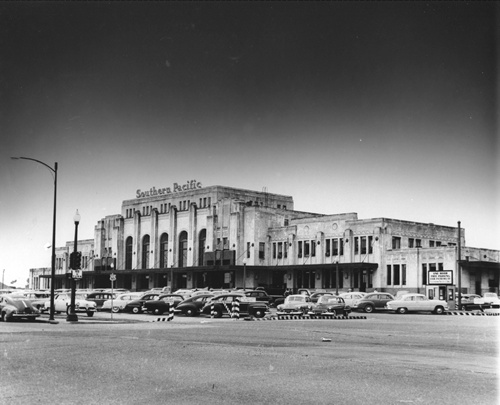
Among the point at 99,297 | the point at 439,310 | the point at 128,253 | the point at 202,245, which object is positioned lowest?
the point at 439,310

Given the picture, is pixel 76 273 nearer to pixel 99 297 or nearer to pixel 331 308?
pixel 331 308

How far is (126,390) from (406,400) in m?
4.51

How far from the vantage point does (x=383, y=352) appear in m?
17.8

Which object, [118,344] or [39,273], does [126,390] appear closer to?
[118,344]

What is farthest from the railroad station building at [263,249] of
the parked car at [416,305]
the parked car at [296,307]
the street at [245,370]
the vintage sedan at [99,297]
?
the street at [245,370]

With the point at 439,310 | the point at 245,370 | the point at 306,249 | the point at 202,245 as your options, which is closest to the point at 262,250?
the point at 306,249

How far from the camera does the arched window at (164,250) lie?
9975 cm

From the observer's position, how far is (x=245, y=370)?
13828mm

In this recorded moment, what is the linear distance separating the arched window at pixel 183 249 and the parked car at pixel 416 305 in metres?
49.0

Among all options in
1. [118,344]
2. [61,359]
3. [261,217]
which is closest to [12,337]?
[118,344]

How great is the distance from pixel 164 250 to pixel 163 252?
0.32 m

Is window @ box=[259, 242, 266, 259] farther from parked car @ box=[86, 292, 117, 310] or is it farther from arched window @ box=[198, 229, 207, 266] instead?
parked car @ box=[86, 292, 117, 310]

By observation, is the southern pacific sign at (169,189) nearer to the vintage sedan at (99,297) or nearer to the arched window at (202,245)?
the arched window at (202,245)

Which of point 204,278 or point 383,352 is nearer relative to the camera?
point 383,352
